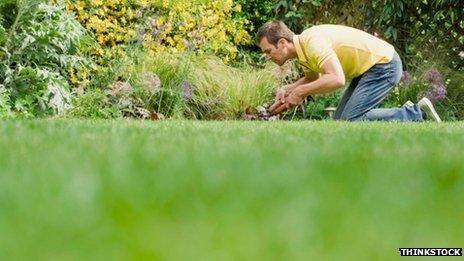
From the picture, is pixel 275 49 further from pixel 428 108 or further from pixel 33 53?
pixel 33 53

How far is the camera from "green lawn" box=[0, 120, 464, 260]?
3.96ft

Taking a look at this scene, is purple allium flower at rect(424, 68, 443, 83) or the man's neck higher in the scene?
the man's neck

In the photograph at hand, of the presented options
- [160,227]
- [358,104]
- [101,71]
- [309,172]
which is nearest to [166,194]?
[160,227]

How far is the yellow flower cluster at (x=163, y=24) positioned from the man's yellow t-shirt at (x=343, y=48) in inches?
90.8

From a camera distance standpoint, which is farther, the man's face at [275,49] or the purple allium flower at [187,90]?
the purple allium flower at [187,90]

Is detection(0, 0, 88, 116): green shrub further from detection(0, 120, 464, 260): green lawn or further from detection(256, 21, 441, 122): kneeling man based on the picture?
detection(0, 120, 464, 260): green lawn

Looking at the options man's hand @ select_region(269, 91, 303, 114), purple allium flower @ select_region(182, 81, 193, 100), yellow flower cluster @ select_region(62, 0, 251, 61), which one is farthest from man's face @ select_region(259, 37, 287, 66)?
yellow flower cluster @ select_region(62, 0, 251, 61)

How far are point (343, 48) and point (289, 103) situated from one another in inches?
23.3

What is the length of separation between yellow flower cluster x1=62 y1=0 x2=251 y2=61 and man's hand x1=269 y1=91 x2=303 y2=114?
7.31 feet

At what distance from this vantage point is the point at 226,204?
146cm

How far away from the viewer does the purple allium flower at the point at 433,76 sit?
8.70 metres

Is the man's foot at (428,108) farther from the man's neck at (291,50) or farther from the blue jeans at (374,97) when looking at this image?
the man's neck at (291,50)
